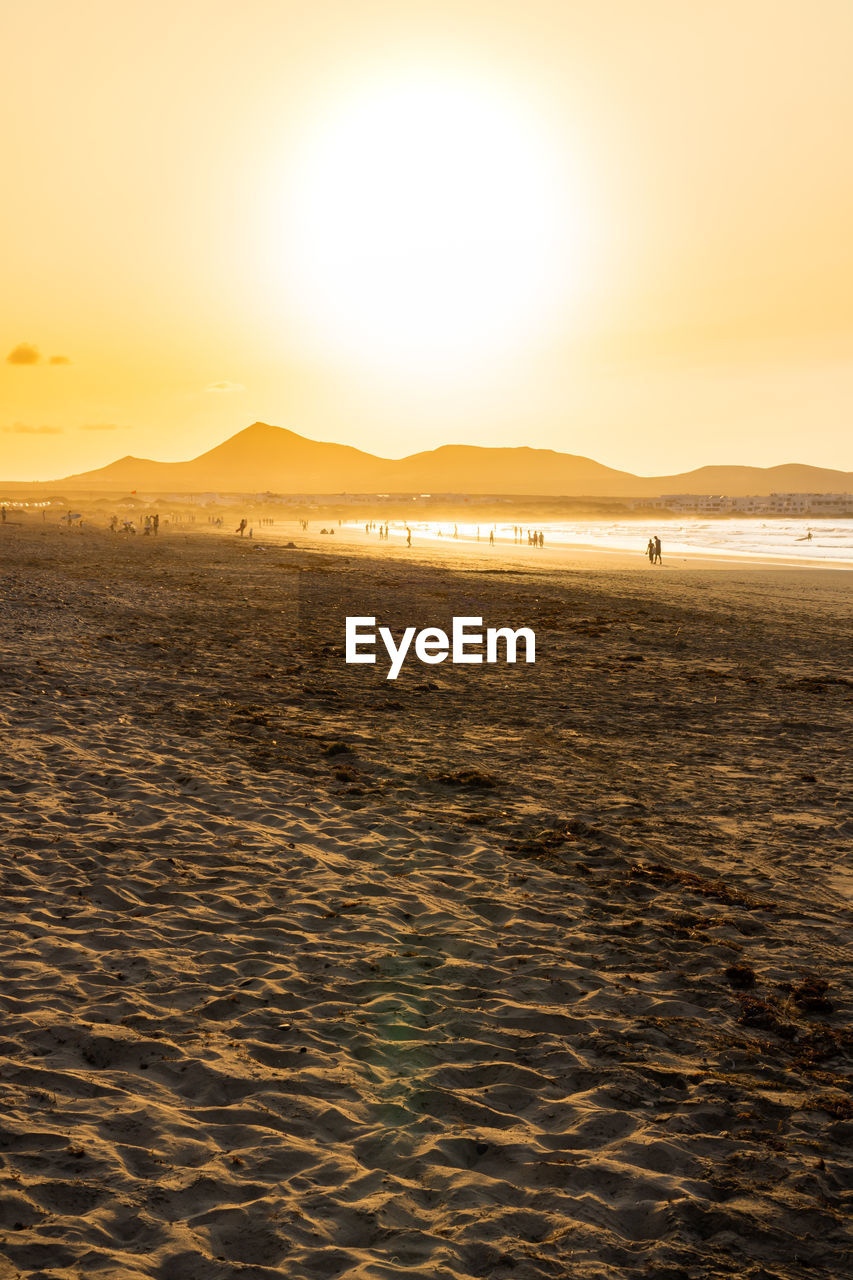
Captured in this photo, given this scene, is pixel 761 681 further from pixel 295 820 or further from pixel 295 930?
pixel 295 930

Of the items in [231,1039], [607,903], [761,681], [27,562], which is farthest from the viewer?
[27,562]

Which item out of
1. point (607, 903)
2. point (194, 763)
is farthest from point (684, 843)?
point (194, 763)

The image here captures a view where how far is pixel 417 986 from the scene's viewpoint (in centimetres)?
644

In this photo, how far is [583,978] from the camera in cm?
663

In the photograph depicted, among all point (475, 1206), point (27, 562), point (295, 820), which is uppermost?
point (27, 562)

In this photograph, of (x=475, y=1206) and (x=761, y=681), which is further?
(x=761, y=681)

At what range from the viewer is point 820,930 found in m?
7.42

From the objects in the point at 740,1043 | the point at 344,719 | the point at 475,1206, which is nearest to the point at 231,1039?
the point at 475,1206

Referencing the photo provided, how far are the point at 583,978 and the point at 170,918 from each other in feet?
11.5

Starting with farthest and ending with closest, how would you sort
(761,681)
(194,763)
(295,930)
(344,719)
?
(761,681) < (344,719) < (194,763) < (295,930)

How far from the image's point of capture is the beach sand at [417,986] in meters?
4.26

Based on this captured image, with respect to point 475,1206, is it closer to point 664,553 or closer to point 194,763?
point 194,763

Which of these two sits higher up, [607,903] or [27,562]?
[27,562]

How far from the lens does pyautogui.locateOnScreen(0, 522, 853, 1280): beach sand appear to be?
4262 millimetres
